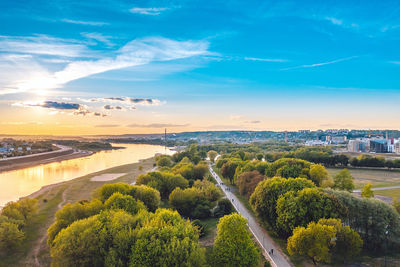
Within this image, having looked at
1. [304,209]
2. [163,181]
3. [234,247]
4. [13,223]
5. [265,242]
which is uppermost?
[304,209]

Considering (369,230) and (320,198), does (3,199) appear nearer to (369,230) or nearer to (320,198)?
(320,198)

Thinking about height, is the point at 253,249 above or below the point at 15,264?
above

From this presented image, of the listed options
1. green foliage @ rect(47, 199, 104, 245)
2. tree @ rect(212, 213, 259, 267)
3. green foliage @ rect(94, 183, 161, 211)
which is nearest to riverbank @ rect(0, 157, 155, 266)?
green foliage @ rect(47, 199, 104, 245)

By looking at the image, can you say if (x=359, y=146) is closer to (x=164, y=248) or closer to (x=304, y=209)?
(x=304, y=209)

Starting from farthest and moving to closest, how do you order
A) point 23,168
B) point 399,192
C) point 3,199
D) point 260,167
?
1. point 23,168
2. point 260,167
3. point 399,192
4. point 3,199

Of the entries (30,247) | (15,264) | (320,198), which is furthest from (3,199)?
(320,198)

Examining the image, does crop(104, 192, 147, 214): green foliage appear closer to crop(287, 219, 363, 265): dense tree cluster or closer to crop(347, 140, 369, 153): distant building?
crop(287, 219, 363, 265): dense tree cluster

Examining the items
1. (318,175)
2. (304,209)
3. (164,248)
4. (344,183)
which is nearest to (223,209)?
(304,209)
